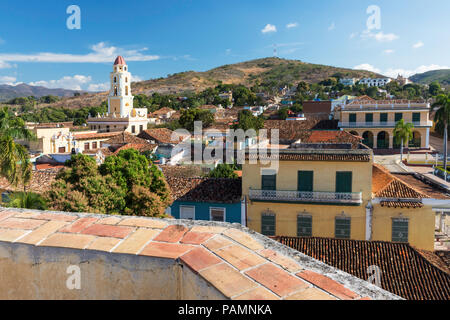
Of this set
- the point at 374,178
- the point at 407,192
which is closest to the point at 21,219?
the point at 407,192

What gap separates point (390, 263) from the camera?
9531 millimetres

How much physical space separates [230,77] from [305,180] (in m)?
138

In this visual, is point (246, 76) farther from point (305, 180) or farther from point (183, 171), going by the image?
point (305, 180)

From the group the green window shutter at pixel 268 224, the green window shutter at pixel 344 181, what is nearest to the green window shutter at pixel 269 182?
the green window shutter at pixel 268 224

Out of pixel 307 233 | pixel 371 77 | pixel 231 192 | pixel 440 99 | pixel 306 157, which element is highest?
pixel 371 77

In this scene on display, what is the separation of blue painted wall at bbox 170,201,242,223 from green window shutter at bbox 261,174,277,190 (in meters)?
1.33

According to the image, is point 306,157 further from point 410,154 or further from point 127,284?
point 410,154

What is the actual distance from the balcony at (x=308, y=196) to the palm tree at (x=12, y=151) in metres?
8.51

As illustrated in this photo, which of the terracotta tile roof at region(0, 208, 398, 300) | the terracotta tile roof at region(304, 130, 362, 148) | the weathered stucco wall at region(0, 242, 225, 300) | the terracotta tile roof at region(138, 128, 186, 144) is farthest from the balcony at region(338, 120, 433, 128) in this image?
the weathered stucco wall at region(0, 242, 225, 300)

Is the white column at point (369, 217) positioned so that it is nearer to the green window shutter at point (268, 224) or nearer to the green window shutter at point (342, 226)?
the green window shutter at point (342, 226)

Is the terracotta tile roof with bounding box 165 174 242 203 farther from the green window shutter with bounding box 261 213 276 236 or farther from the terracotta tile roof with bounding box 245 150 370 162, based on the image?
the terracotta tile roof with bounding box 245 150 370 162

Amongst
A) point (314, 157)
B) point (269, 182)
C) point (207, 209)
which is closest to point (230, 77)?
point (207, 209)
